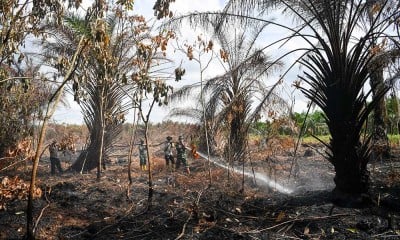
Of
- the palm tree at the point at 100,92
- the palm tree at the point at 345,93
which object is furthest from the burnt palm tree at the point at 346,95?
the palm tree at the point at 100,92

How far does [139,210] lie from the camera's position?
26.1 feet

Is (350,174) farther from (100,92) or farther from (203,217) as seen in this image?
(100,92)

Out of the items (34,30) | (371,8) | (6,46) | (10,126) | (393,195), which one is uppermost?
(371,8)

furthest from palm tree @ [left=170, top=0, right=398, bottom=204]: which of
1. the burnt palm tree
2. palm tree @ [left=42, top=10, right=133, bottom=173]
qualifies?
palm tree @ [left=42, top=10, right=133, bottom=173]

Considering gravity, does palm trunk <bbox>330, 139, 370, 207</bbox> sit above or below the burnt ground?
above

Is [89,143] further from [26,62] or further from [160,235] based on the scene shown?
[160,235]

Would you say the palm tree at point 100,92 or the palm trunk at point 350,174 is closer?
the palm trunk at point 350,174

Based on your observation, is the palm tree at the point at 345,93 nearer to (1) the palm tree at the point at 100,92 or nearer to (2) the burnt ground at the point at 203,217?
(2) the burnt ground at the point at 203,217

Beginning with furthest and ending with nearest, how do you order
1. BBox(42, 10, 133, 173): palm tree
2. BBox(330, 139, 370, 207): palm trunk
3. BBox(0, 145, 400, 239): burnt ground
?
BBox(42, 10, 133, 173): palm tree < BBox(330, 139, 370, 207): palm trunk < BBox(0, 145, 400, 239): burnt ground

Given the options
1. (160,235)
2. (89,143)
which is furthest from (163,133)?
(160,235)

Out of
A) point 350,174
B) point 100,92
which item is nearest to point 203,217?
point 350,174

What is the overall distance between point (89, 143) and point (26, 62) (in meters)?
3.78

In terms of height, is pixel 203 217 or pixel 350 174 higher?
pixel 350 174

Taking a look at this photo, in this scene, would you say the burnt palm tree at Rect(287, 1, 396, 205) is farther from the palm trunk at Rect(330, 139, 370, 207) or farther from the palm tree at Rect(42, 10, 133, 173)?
the palm tree at Rect(42, 10, 133, 173)
